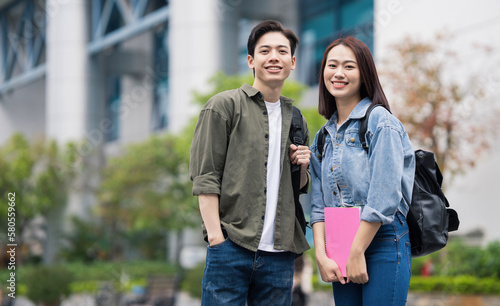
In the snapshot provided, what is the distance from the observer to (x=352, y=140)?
321cm

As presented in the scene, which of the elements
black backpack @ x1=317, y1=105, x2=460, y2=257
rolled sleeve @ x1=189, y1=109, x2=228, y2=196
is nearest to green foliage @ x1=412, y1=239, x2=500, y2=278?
black backpack @ x1=317, y1=105, x2=460, y2=257

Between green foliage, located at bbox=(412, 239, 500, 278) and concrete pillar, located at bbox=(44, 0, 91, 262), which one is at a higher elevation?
concrete pillar, located at bbox=(44, 0, 91, 262)

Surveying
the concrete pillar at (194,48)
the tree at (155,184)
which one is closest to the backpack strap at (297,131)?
the tree at (155,184)

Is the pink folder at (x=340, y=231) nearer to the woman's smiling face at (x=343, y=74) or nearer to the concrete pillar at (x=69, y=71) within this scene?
the woman's smiling face at (x=343, y=74)

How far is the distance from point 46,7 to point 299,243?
3374 centimetres

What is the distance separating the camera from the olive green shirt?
316cm

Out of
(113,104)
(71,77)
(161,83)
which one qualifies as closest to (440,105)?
(161,83)

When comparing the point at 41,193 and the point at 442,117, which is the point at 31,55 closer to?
the point at 41,193

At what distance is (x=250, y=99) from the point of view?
3385 mm

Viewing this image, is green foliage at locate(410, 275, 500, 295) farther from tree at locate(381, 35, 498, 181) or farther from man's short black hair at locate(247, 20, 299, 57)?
man's short black hair at locate(247, 20, 299, 57)

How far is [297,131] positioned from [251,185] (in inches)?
16.9

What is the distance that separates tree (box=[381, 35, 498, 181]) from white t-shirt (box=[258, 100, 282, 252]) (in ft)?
35.6

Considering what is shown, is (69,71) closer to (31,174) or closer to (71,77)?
(71,77)

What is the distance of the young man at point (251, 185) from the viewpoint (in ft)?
10.3
